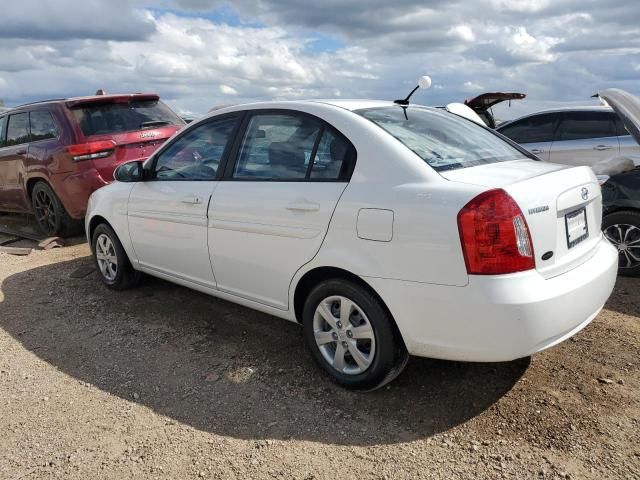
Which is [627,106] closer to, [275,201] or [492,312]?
[492,312]

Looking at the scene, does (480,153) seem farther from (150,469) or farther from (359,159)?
(150,469)

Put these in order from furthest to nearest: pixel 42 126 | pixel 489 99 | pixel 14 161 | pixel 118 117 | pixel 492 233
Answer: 1. pixel 489 99
2. pixel 14 161
3. pixel 42 126
4. pixel 118 117
5. pixel 492 233

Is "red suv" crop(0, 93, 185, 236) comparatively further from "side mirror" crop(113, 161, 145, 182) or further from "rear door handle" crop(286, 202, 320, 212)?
"rear door handle" crop(286, 202, 320, 212)

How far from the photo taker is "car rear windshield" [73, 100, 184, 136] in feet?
21.7

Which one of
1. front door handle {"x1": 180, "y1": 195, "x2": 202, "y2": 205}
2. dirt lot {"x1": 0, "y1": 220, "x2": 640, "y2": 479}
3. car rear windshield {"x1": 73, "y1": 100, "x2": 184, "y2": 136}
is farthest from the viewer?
car rear windshield {"x1": 73, "y1": 100, "x2": 184, "y2": 136}

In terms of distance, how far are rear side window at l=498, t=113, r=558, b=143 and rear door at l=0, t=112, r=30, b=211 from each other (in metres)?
6.82

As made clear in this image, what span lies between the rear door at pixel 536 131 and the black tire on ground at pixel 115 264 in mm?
5933

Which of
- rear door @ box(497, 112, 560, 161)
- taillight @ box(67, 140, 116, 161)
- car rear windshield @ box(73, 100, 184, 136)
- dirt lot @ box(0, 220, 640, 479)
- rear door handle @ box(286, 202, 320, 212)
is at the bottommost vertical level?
dirt lot @ box(0, 220, 640, 479)

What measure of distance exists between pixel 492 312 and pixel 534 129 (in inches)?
259

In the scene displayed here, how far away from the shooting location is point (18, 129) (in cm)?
754

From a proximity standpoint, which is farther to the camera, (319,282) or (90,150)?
(90,150)

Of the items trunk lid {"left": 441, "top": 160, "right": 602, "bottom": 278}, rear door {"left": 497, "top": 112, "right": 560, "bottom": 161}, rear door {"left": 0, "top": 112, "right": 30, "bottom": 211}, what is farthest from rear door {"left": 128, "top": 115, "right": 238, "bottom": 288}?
rear door {"left": 497, "top": 112, "right": 560, "bottom": 161}

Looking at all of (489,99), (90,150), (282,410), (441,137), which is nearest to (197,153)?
(441,137)

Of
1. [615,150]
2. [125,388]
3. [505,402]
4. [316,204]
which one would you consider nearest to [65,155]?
[125,388]
